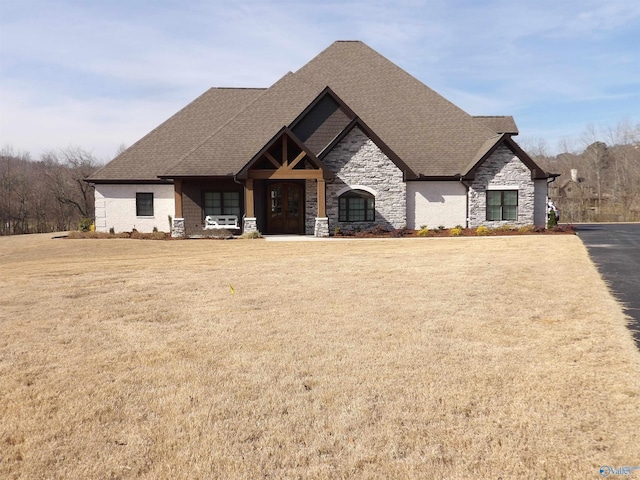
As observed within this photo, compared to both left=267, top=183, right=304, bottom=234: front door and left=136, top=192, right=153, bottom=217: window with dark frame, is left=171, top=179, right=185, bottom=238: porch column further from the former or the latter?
left=267, top=183, right=304, bottom=234: front door

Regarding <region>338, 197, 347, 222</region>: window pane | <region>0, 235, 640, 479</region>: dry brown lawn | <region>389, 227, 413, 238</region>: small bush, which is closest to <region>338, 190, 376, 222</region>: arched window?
<region>338, 197, 347, 222</region>: window pane

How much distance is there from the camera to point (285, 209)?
86.4ft

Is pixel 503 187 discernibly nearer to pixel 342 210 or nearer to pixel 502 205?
pixel 502 205

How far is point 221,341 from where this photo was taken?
6605 millimetres

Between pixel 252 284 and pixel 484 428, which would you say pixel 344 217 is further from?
pixel 484 428

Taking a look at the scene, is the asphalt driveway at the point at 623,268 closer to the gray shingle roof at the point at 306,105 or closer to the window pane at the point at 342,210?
the gray shingle roof at the point at 306,105

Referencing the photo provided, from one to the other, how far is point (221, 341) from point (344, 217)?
19143mm

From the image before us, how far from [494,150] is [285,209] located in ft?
38.2

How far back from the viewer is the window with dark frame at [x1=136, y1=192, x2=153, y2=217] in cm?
2684

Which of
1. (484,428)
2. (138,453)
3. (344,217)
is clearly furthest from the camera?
(344,217)

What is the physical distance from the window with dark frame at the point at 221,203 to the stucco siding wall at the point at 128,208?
2442 millimetres

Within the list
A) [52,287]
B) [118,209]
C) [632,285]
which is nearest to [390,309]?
[632,285]

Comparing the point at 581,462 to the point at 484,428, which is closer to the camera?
the point at 581,462

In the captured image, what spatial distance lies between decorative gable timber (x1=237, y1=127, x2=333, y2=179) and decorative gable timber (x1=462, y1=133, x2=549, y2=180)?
7706 millimetres
